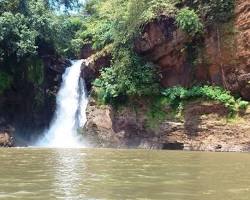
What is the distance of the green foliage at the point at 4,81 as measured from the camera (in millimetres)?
31097

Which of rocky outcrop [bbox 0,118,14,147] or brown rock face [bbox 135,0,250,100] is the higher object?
brown rock face [bbox 135,0,250,100]

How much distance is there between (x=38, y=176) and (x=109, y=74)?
1869 centimetres

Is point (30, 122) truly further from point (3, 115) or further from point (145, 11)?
point (145, 11)

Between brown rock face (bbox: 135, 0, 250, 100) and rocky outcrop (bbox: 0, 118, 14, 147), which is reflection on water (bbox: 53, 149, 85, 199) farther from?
brown rock face (bbox: 135, 0, 250, 100)

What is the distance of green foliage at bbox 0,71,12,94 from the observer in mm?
31097

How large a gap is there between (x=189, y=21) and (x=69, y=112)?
33.9ft

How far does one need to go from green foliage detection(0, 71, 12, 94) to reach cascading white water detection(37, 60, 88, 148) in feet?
11.2

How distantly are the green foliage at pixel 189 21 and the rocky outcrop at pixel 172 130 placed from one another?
4.02 m

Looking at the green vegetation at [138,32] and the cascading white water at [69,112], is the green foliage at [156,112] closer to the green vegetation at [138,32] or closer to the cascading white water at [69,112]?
the green vegetation at [138,32]

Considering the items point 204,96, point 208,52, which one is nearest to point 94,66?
point 208,52

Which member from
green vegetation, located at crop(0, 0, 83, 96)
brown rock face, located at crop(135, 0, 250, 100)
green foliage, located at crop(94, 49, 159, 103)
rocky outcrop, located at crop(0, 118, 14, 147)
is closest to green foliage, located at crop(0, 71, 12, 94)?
green vegetation, located at crop(0, 0, 83, 96)

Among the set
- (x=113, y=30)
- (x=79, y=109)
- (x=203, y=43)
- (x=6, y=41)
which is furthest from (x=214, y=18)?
(x=6, y=41)

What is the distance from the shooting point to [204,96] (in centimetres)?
2583

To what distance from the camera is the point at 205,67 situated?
27.4 m
